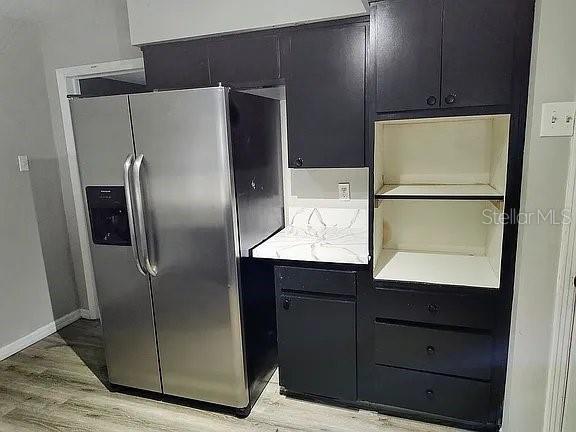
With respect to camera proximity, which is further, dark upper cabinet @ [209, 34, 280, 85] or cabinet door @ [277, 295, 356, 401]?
dark upper cabinet @ [209, 34, 280, 85]

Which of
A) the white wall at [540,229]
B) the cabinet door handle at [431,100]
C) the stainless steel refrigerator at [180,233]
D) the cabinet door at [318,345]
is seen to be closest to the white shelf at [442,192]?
the white wall at [540,229]

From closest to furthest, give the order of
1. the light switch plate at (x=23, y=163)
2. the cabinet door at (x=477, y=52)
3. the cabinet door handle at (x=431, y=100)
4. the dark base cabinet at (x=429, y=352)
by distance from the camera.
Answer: the cabinet door at (x=477, y=52) → the cabinet door handle at (x=431, y=100) → the dark base cabinet at (x=429, y=352) → the light switch plate at (x=23, y=163)

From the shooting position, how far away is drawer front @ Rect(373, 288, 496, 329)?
1806mm

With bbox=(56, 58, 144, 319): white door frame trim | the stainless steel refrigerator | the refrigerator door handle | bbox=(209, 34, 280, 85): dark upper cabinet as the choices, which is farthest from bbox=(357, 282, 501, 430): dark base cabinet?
bbox=(56, 58, 144, 319): white door frame trim

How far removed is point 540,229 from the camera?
60.1 inches

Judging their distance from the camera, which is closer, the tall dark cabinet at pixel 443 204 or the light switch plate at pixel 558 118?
the light switch plate at pixel 558 118

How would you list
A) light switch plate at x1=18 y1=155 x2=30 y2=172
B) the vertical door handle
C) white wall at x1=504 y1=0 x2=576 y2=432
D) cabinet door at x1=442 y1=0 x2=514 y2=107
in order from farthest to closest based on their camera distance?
light switch plate at x1=18 y1=155 x2=30 y2=172, the vertical door handle, cabinet door at x1=442 y1=0 x2=514 y2=107, white wall at x1=504 y1=0 x2=576 y2=432

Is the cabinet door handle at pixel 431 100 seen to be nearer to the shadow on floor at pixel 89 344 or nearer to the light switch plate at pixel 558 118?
the light switch plate at pixel 558 118

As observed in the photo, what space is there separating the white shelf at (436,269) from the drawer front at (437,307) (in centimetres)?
6

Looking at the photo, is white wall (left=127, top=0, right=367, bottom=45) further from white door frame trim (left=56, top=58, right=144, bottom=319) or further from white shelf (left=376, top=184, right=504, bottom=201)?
white shelf (left=376, top=184, right=504, bottom=201)

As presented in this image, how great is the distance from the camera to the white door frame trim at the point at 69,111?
278 cm

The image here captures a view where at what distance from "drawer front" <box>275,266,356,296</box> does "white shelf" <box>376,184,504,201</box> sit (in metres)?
0.44

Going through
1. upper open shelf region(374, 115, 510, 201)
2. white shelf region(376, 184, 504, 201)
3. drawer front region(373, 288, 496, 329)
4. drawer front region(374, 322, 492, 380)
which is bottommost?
drawer front region(374, 322, 492, 380)

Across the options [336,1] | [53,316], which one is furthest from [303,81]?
[53,316]
